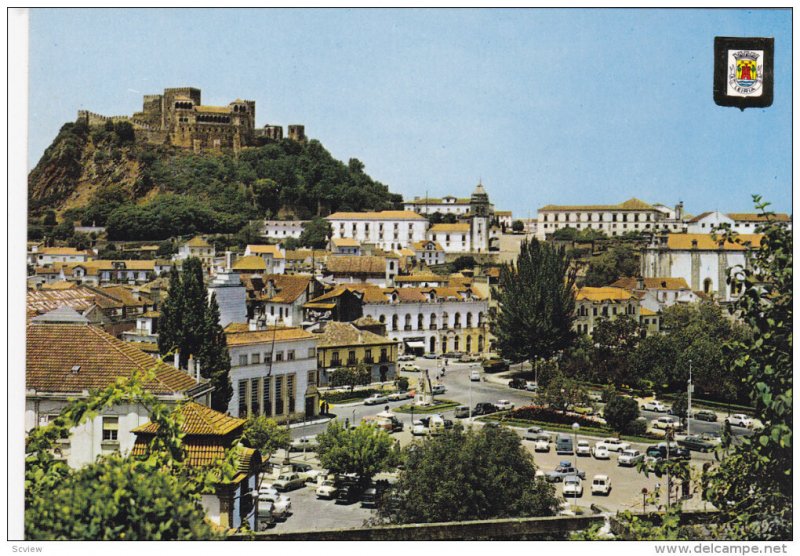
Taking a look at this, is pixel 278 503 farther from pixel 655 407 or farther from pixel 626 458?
pixel 655 407

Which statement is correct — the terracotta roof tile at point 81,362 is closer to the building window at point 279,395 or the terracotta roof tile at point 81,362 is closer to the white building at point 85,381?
the white building at point 85,381

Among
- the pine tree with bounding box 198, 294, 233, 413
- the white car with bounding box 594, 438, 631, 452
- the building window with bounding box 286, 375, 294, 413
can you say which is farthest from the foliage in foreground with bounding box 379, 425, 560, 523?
the building window with bounding box 286, 375, 294, 413

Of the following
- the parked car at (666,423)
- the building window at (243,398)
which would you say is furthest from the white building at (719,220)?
the building window at (243,398)

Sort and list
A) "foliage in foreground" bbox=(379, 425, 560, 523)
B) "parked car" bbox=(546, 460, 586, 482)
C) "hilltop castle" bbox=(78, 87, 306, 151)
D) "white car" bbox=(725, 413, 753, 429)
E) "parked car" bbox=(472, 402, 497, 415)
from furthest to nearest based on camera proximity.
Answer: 1. "hilltop castle" bbox=(78, 87, 306, 151)
2. "parked car" bbox=(472, 402, 497, 415)
3. "white car" bbox=(725, 413, 753, 429)
4. "parked car" bbox=(546, 460, 586, 482)
5. "foliage in foreground" bbox=(379, 425, 560, 523)

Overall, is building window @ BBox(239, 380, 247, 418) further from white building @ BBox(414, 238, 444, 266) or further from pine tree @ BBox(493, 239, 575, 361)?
white building @ BBox(414, 238, 444, 266)

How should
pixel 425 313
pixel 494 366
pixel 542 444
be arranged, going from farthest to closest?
1. pixel 425 313
2. pixel 494 366
3. pixel 542 444

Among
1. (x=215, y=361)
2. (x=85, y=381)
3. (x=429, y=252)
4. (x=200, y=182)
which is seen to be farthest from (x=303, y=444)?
(x=200, y=182)

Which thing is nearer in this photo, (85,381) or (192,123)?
(85,381)

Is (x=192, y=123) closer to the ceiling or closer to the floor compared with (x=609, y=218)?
closer to the ceiling
